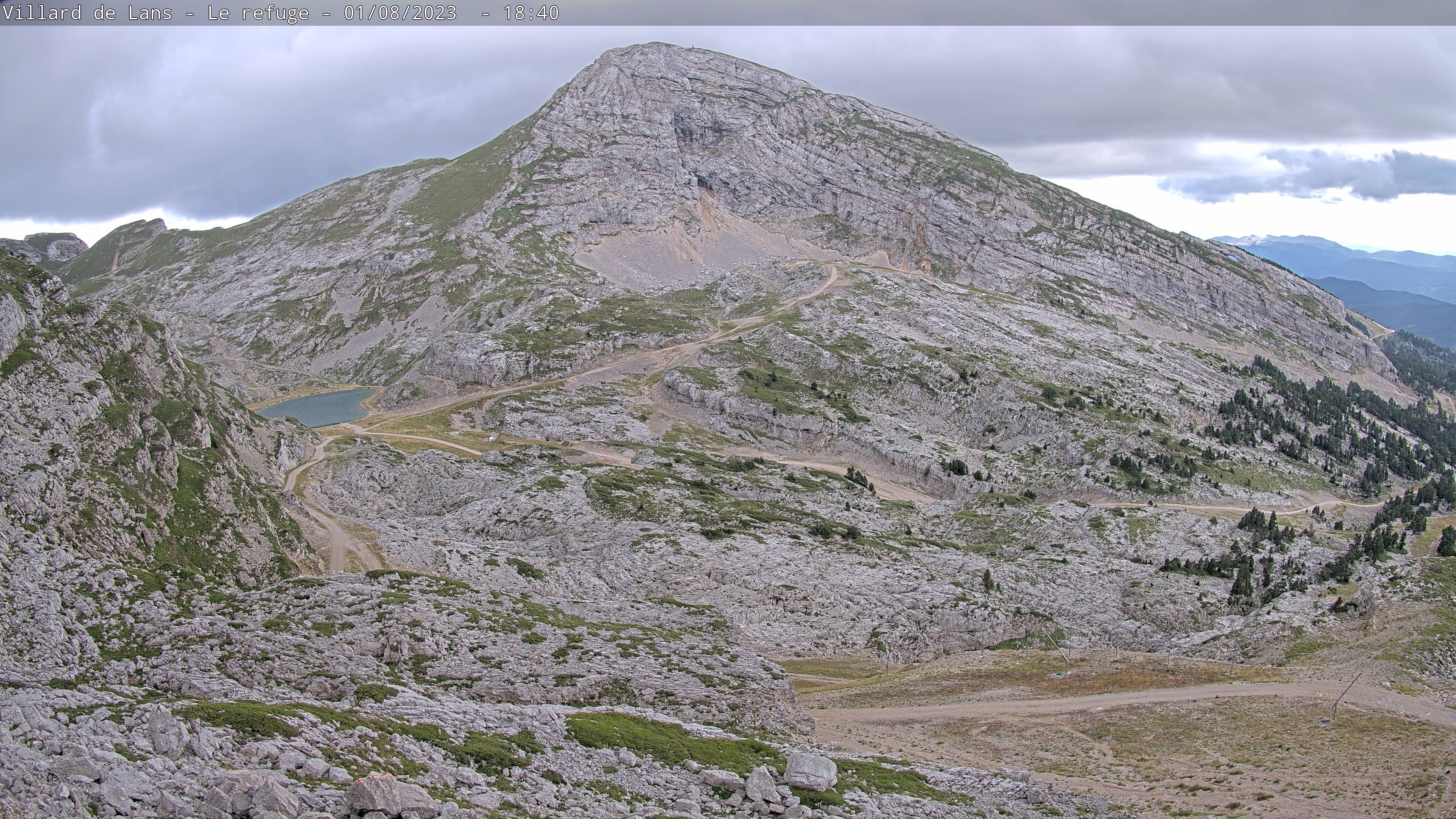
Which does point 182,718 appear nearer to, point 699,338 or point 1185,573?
point 1185,573

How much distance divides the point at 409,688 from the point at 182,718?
12.7 meters

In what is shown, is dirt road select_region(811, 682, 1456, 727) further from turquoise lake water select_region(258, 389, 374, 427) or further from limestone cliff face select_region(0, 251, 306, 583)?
turquoise lake water select_region(258, 389, 374, 427)

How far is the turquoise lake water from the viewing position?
161m

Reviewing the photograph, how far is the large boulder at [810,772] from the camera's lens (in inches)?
1294

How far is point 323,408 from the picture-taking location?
175500 millimetres

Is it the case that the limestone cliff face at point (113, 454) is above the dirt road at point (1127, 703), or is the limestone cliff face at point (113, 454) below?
above

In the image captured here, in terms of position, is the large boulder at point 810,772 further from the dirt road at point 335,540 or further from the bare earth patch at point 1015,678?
the dirt road at point 335,540

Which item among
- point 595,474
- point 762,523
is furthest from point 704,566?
point 595,474

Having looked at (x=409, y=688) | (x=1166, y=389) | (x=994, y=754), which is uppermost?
(x=1166, y=389)

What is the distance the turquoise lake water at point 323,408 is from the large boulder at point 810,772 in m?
139

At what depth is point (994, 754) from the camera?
45.3 meters

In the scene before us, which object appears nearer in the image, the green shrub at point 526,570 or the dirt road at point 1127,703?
the dirt road at point 1127,703

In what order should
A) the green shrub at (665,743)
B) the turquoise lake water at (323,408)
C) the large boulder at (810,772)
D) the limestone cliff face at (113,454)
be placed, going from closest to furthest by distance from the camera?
the large boulder at (810,772) → the green shrub at (665,743) → the limestone cliff face at (113,454) → the turquoise lake water at (323,408)

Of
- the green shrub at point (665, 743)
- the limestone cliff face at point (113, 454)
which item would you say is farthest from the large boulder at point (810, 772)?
the limestone cliff face at point (113, 454)
